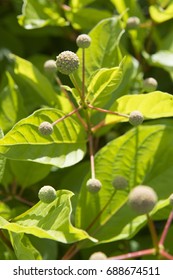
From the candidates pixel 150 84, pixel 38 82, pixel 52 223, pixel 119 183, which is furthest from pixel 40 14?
pixel 52 223

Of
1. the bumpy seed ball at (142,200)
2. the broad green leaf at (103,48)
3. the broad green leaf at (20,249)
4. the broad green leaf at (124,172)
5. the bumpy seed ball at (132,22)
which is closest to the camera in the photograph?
the bumpy seed ball at (142,200)

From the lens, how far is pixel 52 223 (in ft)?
4.93

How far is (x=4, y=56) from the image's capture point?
268 cm

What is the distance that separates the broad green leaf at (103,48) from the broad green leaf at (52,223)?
0.55m

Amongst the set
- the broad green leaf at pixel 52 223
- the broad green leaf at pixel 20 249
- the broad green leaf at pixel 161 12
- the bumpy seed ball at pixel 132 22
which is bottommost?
the broad green leaf at pixel 20 249

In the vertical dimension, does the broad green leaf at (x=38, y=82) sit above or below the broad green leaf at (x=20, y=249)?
above

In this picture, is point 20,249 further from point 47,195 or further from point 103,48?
point 103,48

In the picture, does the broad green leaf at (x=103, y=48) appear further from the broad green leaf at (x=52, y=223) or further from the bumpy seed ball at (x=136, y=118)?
the broad green leaf at (x=52, y=223)

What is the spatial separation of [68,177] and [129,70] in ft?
1.58

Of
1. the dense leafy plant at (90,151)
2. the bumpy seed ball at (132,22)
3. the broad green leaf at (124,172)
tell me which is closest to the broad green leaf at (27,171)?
the dense leafy plant at (90,151)

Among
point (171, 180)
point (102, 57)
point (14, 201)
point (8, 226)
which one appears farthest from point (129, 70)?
point (8, 226)

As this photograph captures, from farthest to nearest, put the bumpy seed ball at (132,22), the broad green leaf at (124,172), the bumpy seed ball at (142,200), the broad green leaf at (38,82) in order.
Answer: the bumpy seed ball at (132,22)
the broad green leaf at (38,82)
the broad green leaf at (124,172)
the bumpy seed ball at (142,200)

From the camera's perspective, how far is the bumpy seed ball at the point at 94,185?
5.48 feet

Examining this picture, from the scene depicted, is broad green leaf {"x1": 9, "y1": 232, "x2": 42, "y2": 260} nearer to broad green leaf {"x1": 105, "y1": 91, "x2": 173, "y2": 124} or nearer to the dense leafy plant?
the dense leafy plant
